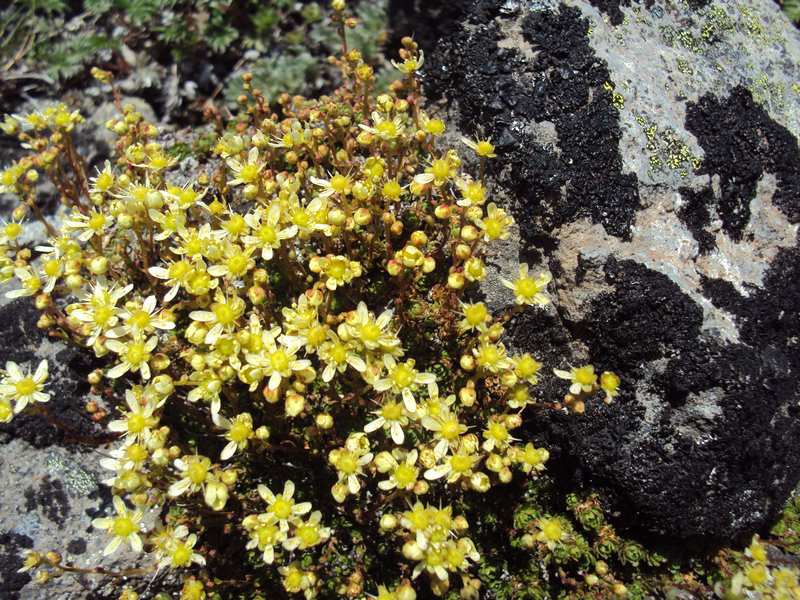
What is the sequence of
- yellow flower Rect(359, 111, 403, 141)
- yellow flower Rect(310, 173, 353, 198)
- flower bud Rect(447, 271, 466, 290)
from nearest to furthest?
flower bud Rect(447, 271, 466, 290) → yellow flower Rect(310, 173, 353, 198) → yellow flower Rect(359, 111, 403, 141)

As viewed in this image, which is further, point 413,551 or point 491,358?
point 491,358

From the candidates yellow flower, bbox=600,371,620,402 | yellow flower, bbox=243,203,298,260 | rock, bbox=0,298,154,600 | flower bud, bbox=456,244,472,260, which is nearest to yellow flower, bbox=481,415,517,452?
yellow flower, bbox=600,371,620,402

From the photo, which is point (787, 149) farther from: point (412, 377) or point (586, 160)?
point (412, 377)

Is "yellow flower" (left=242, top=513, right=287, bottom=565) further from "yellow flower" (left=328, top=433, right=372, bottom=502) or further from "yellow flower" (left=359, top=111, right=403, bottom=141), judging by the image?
"yellow flower" (left=359, top=111, right=403, bottom=141)

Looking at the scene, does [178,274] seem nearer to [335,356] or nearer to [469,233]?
[335,356]

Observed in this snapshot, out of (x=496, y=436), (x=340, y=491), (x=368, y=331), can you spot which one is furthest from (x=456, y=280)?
(x=340, y=491)
